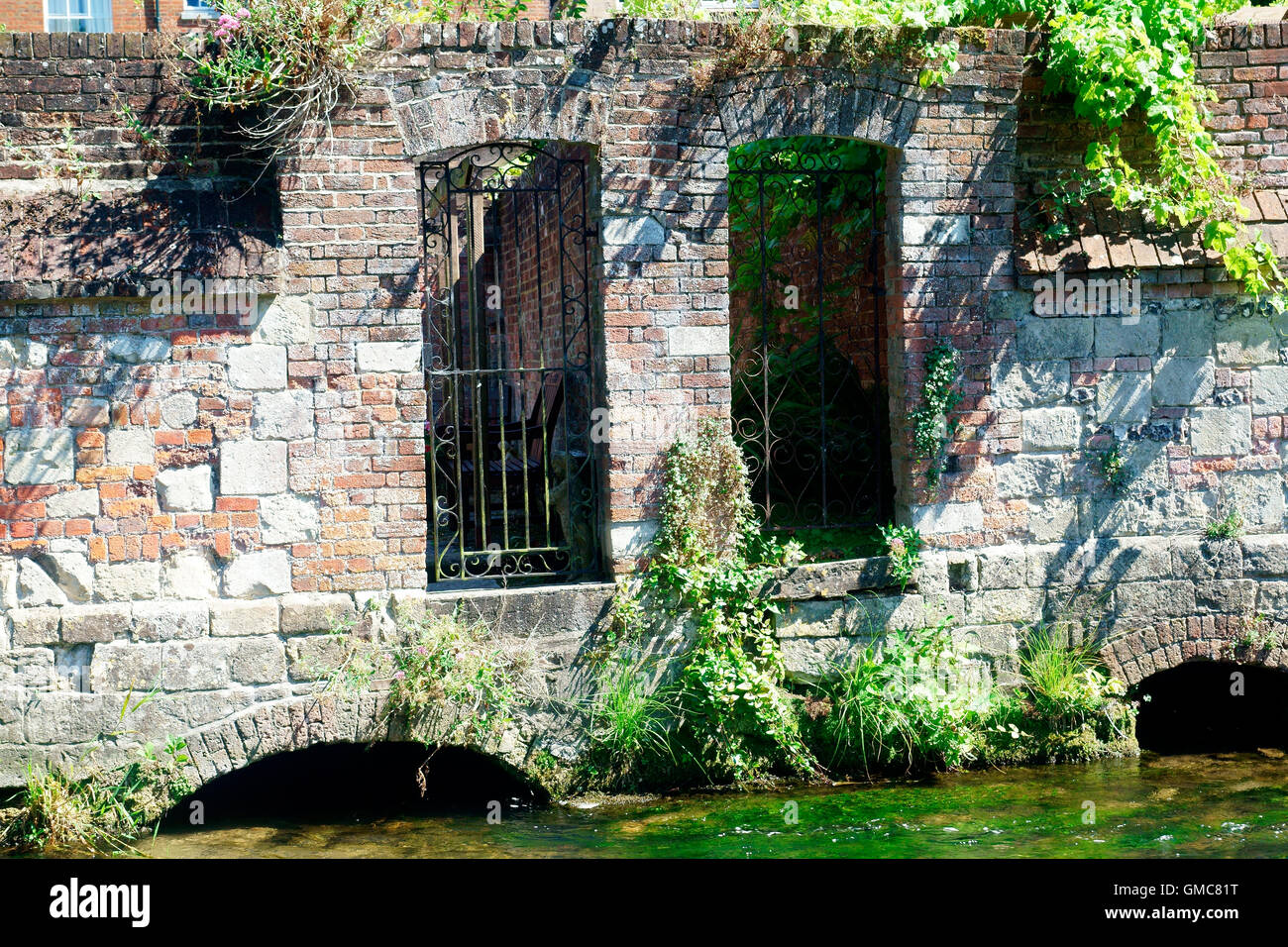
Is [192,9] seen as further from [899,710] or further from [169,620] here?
[899,710]

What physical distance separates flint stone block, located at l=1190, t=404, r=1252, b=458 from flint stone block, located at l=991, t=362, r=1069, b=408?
0.78 m

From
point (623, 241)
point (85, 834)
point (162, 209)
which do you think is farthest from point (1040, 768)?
point (162, 209)

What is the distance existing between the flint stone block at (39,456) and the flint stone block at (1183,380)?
5.56 m

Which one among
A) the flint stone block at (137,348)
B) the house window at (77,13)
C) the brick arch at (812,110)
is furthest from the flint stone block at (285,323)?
the house window at (77,13)

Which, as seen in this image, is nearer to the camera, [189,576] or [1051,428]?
[189,576]

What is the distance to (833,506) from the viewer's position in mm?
6949

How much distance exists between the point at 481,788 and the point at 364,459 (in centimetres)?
198

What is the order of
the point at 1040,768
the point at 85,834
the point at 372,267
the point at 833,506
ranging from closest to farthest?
the point at 85,834, the point at 372,267, the point at 1040,768, the point at 833,506

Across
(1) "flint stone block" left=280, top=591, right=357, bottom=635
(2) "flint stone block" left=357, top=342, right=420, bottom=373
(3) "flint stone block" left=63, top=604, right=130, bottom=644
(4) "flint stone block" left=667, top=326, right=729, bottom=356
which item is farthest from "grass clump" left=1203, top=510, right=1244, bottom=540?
(3) "flint stone block" left=63, top=604, right=130, bottom=644

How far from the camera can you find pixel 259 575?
5555 mm

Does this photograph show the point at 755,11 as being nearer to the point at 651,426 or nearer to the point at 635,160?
the point at 635,160

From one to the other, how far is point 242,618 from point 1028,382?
4223mm

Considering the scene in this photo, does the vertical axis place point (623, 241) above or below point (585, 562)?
above

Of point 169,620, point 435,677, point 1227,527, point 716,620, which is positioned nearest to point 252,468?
point 169,620
